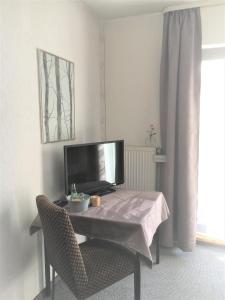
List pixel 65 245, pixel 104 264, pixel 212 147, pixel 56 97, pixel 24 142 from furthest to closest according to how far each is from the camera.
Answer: pixel 212 147 < pixel 56 97 < pixel 24 142 < pixel 104 264 < pixel 65 245

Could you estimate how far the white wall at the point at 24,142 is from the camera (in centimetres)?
169

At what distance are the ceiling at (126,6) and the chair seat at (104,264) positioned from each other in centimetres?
219

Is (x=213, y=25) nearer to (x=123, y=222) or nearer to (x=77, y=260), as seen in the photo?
(x=123, y=222)

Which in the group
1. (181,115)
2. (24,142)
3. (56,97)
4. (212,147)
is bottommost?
(212,147)

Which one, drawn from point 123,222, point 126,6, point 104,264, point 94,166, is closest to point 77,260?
point 104,264

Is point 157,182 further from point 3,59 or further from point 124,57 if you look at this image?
point 3,59

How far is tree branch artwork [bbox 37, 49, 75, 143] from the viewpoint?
2023 millimetres

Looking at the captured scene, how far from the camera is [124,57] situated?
2959 mm

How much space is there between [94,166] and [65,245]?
0.97 meters

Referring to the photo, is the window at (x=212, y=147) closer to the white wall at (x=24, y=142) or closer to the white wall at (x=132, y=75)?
the white wall at (x=132, y=75)

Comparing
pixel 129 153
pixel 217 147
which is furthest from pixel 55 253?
pixel 217 147

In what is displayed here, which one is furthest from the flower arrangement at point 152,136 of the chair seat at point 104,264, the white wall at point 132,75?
the chair seat at point 104,264

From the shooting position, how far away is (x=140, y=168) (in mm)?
2887

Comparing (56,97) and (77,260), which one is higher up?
(56,97)
